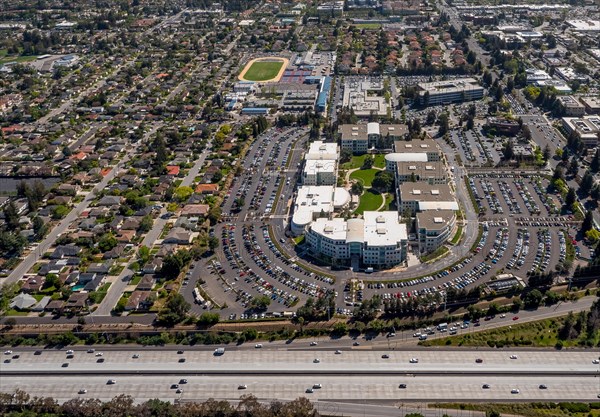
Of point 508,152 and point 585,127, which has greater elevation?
point 508,152

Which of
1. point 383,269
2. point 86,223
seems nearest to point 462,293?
point 383,269

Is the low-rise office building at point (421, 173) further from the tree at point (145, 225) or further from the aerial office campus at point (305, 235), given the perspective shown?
the tree at point (145, 225)

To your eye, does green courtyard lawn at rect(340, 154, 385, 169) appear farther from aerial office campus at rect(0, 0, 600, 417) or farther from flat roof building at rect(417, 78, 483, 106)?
flat roof building at rect(417, 78, 483, 106)

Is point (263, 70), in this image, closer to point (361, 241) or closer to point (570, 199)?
point (361, 241)

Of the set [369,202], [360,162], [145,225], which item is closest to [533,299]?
[369,202]

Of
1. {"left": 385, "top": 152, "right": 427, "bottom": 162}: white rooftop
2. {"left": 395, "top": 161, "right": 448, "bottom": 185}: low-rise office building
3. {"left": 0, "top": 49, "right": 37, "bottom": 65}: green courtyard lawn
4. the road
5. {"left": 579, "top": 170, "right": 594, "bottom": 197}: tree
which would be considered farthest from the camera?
{"left": 0, "top": 49, "right": 37, "bottom": 65}: green courtyard lawn

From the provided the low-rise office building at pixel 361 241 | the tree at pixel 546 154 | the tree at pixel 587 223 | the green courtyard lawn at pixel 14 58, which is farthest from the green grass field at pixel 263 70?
the tree at pixel 587 223

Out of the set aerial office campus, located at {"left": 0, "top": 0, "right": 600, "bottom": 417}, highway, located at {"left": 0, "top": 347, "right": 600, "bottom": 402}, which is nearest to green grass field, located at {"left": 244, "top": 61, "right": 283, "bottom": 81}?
aerial office campus, located at {"left": 0, "top": 0, "right": 600, "bottom": 417}
